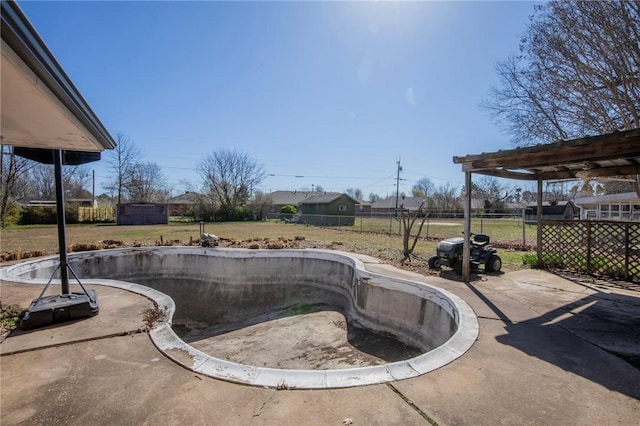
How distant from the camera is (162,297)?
16.7 feet

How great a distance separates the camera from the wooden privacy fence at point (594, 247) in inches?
254

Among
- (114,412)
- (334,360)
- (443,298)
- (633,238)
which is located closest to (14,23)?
(114,412)

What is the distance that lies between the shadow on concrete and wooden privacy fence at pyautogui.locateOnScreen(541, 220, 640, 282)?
1938 millimetres

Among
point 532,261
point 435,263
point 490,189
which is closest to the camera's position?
point 435,263

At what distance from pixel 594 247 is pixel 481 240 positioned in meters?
2.41

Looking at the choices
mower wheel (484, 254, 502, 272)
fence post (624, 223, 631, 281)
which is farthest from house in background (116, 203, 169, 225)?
fence post (624, 223, 631, 281)

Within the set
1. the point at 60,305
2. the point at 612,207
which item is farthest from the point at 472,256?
the point at 612,207

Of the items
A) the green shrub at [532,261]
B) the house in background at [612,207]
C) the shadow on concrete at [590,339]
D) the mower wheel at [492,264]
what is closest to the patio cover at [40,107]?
the shadow on concrete at [590,339]

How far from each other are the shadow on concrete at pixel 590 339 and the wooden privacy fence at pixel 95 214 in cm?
3218

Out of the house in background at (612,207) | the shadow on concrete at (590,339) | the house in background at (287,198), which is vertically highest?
the house in background at (287,198)

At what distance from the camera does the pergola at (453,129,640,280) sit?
4.58m

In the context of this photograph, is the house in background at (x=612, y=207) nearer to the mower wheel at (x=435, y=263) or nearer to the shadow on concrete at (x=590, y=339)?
the mower wheel at (x=435, y=263)

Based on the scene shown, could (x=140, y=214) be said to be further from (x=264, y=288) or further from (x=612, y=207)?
(x=612, y=207)

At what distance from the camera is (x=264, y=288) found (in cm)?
973
